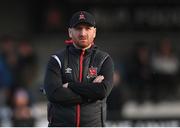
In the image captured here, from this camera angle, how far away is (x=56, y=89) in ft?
17.7

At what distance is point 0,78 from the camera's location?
12523 mm

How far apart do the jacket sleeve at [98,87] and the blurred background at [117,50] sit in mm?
5527

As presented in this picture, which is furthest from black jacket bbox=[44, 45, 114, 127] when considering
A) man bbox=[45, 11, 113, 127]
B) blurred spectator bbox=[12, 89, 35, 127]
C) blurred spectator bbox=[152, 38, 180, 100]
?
blurred spectator bbox=[152, 38, 180, 100]

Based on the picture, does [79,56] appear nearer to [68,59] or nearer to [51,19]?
[68,59]

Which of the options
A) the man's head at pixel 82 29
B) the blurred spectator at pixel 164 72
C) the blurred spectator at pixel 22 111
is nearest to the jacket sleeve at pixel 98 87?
the man's head at pixel 82 29

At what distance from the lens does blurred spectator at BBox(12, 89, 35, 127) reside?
35.0 feet

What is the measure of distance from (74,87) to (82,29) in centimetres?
45

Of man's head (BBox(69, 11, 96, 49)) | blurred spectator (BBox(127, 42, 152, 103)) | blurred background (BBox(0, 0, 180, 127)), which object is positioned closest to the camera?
man's head (BBox(69, 11, 96, 49))

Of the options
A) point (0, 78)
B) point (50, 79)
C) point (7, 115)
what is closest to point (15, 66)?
point (0, 78)

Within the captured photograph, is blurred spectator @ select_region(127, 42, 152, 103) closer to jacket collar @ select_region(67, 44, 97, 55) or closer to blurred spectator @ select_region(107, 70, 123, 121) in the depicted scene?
blurred spectator @ select_region(107, 70, 123, 121)

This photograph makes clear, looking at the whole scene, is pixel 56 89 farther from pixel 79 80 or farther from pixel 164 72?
pixel 164 72

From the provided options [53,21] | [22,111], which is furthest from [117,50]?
[22,111]

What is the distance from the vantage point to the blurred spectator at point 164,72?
42.9 feet

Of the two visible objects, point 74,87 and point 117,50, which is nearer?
point 74,87
